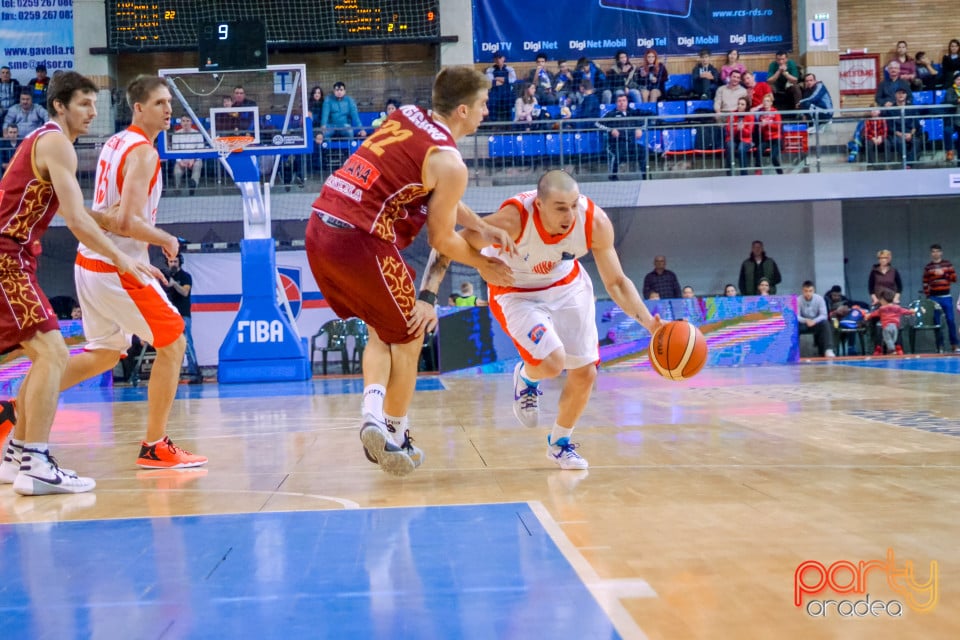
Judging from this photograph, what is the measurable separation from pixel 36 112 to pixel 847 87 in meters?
15.8

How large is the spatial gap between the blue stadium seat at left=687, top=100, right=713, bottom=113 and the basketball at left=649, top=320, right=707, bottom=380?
13.2m

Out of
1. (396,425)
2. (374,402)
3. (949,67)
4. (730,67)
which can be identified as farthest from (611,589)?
(949,67)

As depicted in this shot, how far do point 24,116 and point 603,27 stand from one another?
11.0 meters

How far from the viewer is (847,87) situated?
67.7 feet

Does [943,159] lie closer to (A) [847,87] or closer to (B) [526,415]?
(A) [847,87]

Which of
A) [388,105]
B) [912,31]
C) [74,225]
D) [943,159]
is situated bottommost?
[74,225]

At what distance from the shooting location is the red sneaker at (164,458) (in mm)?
5391

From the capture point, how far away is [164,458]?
5426 millimetres

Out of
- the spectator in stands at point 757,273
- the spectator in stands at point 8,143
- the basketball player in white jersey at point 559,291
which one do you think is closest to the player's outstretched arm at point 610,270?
the basketball player in white jersey at point 559,291

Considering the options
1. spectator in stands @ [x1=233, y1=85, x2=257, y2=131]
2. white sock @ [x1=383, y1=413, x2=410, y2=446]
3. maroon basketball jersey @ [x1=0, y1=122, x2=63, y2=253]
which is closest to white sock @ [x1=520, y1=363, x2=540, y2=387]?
white sock @ [x1=383, y1=413, x2=410, y2=446]

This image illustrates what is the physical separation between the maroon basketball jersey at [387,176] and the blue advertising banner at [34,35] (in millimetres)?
17685

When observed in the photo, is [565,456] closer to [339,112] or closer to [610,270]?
[610,270]

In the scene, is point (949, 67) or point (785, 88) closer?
point (785, 88)

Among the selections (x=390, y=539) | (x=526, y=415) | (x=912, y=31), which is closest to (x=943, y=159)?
(x=912, y=31)
